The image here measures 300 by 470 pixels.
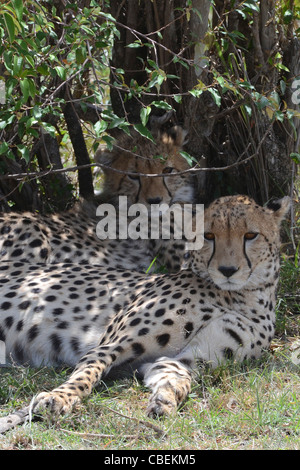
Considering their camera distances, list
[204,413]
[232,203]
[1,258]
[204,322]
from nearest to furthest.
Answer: [204,413] < [204,322] < [232,203] < [1,258]

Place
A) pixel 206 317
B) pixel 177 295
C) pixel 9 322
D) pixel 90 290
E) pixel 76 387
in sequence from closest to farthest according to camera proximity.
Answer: pixel 76 387, pixel 206 317, pixel 177 295, pixel 9 322, pixel 90 290

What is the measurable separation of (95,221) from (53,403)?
244 centimetres

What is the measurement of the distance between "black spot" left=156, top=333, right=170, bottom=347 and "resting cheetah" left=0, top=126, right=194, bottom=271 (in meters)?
1.50

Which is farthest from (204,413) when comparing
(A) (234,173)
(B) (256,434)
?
(A) (234,173)

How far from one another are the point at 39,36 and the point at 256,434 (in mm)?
2117

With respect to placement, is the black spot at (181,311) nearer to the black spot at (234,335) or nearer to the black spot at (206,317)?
the black spot at (206,317)

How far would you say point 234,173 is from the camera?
527 cm

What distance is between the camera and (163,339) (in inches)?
142

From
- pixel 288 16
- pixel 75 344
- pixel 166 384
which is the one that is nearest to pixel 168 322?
pixel 166 384

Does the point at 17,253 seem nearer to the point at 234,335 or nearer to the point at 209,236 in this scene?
the point at 209,236

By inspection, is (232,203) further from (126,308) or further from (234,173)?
(234,173)

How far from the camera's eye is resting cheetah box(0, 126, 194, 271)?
492cm

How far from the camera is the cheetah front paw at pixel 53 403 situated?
120 inches

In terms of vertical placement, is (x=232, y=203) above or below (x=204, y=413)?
above
